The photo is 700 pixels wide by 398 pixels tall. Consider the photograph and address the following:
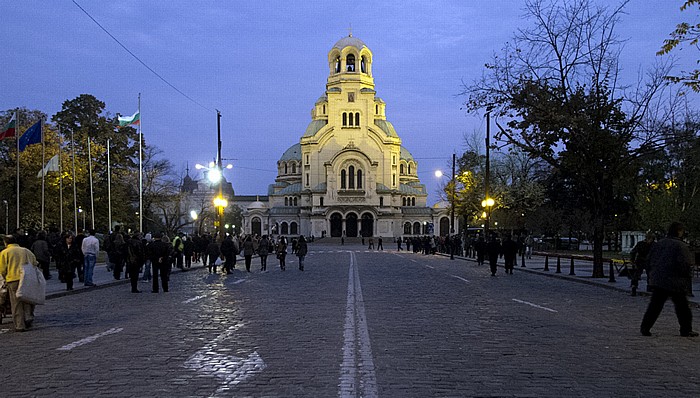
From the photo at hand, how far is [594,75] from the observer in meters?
26.1

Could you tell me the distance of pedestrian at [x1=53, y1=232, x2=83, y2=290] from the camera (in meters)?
20.1

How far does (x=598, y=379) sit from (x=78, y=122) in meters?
67.1

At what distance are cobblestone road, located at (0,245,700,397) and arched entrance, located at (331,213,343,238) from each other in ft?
284

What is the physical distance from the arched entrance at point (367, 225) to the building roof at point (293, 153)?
22749 mm

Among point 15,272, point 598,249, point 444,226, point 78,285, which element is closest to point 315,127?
point 444,226

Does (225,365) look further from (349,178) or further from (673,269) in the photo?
(349,178)

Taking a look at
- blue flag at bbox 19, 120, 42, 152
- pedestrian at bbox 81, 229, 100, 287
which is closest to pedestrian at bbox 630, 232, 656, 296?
pedestrian at bbox 81, 229, 100, 287

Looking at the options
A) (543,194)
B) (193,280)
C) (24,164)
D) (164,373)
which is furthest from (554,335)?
(543,194)

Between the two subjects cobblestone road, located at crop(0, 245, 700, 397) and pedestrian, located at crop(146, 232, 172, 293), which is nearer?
cobblestone road, located at crop(0, 245, 700, 397)

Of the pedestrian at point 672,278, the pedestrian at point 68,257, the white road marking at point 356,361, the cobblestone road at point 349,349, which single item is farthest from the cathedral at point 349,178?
the pedestrian at point 672,278

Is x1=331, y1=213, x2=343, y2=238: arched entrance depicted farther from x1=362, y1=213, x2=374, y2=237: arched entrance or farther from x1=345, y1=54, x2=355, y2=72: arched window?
x1=345, y1=54, x2=355, y2=72: arched window

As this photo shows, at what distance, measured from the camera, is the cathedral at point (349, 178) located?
103 metres

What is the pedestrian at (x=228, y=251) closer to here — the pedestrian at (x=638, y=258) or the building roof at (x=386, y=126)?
the pedestrian at (x=638, y=258)

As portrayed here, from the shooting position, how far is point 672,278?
10688mm
